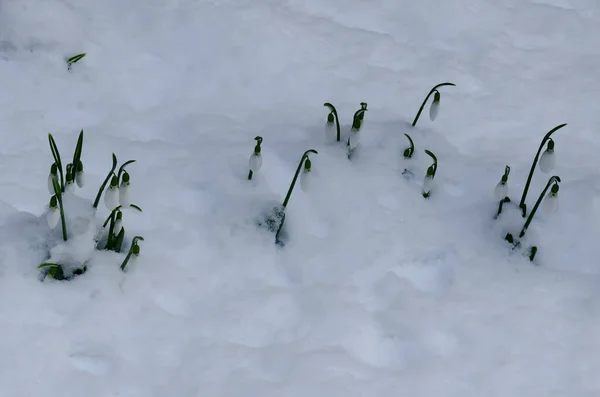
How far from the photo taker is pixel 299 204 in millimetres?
2904

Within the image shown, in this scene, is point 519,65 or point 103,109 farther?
point 519,65

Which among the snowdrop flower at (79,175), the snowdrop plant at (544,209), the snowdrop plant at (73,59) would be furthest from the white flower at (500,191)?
the snowdrop plant at (73,59)

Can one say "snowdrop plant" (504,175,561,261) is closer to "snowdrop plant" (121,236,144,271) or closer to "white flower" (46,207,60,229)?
"snowdrop plant" (121,236,144,271)

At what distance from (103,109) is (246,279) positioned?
1.13 m

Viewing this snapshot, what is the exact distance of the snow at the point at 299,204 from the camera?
2.36m

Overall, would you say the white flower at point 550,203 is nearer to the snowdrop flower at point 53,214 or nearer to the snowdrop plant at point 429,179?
the snowdrop plant at point 429,179

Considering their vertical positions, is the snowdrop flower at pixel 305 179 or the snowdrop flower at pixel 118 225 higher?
the snowdrop flower at pixel 305 179

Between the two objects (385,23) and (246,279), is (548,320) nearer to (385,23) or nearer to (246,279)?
(246,279)

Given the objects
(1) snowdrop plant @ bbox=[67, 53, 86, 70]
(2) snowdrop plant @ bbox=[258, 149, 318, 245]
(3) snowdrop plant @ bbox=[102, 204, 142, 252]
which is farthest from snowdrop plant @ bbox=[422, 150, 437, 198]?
(1) snowdrop plant @ bbox=[67, 53, 86, 70]

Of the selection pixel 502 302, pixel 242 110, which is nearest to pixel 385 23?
pixel 242 110

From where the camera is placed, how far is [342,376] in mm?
2344

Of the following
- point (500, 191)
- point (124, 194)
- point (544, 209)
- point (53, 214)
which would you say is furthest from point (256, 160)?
point (544, 209)

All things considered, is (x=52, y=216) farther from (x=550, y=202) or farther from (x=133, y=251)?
(x=550, y=202)

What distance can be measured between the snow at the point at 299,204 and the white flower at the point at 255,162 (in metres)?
0.16
